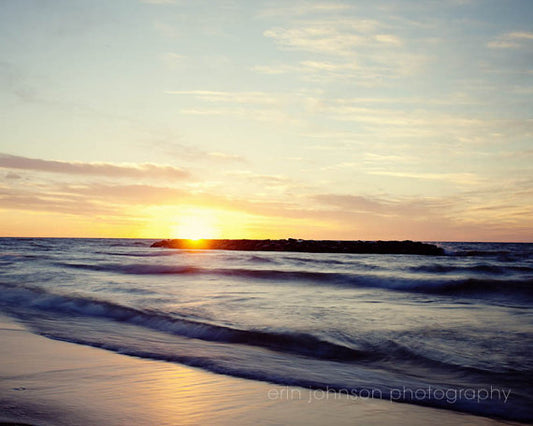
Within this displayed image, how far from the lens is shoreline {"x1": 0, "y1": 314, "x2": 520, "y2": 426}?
3344 millimetres

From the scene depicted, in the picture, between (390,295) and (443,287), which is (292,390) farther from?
(443,287)

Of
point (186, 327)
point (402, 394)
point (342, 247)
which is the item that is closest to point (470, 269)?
point (186, 327)

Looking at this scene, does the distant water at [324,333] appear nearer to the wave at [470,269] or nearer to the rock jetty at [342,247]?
the wave at [470,269]

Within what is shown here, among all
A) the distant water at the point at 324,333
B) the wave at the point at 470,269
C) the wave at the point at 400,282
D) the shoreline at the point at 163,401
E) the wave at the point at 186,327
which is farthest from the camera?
the wave at the point at 470,269

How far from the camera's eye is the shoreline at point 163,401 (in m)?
3.34

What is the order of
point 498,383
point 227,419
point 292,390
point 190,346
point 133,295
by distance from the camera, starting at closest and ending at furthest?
point 227,419, point 292,390, point 498,383, point 190,346, point 133,295

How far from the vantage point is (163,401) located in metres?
3.74

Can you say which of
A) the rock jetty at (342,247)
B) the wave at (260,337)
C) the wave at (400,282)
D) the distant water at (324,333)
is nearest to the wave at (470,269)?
the wave at (400,282)

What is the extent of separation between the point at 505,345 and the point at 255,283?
9.67 metres

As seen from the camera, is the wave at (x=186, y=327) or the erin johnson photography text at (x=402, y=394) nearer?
the erin johnson photography text at (x=402, y=394)

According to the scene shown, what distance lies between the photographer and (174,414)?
344 centimetres

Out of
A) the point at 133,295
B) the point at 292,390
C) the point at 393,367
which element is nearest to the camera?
the point at 292,390

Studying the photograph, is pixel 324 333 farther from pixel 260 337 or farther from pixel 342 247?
pixel 342 247

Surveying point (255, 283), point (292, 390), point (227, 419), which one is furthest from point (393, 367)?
point (255, 283)
